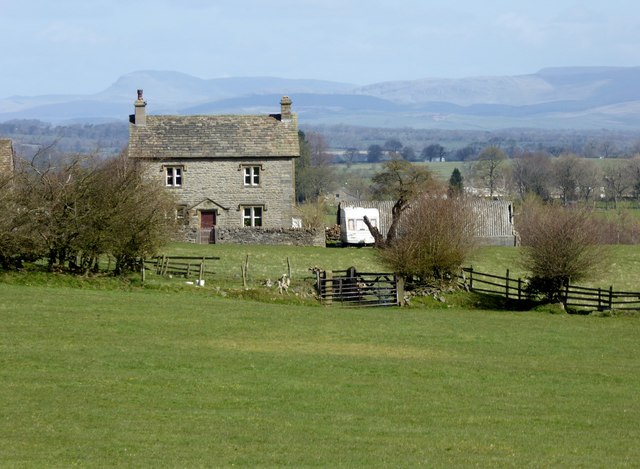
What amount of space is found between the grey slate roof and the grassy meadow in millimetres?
26449

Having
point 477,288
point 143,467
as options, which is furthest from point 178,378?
point 477,288

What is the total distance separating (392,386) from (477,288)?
964 inches

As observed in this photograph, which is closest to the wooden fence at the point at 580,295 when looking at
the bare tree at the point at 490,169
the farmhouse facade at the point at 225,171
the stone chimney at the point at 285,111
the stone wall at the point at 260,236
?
the stone wall at the point at 260,236

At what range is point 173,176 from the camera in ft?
221

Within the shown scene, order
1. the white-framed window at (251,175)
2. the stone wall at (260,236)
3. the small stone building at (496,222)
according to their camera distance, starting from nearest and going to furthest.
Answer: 1. the stone wall at (260,236)
2. the white-framed window at (251,175)
3. the small stone building at (496,222)

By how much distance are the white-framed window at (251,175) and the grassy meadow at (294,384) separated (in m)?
26.5

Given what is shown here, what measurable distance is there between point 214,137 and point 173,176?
340 cm

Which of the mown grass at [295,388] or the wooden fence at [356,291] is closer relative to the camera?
the mown grass at [295,388]

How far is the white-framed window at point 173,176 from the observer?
67.3 m

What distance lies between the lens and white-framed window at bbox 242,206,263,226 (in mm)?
67938

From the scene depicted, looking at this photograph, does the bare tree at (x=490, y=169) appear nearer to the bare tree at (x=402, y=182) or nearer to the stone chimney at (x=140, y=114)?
the bare tree at (x=402, y=182)

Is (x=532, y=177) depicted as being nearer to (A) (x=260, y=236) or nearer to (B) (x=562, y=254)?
(A) (x=260, y=236)

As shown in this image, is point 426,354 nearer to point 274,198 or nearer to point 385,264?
point 385,264

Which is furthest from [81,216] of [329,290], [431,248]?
[431,248]
